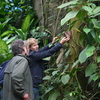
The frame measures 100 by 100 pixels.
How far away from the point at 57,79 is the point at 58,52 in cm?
88

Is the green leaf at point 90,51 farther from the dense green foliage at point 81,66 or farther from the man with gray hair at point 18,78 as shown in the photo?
the man with gray hair at point 18,78

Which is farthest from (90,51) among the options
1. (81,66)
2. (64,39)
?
(64,39)

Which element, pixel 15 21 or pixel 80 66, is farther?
pixel 15 21

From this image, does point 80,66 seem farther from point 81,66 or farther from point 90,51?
point 90,51

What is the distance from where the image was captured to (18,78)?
12.1ft

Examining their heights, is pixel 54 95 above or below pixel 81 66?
below

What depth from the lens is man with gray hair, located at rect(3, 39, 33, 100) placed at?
370 cm

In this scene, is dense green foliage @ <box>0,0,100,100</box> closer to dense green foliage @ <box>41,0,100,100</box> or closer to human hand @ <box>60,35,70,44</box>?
dense green foliage @ <box>41,0,100,100</box>

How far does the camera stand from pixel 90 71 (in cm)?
348

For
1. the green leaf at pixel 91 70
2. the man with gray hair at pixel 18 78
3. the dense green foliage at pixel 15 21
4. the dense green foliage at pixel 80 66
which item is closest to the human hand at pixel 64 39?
the dense green foliage at pixel 80 66

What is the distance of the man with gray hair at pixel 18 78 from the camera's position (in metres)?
3.70


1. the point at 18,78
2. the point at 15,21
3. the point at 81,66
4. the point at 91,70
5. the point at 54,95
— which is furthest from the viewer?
the point at 15,21

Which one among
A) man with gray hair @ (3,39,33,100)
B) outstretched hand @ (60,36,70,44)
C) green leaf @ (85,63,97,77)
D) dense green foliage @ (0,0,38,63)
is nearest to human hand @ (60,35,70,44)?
outstretched hand @ (60,36,70,44)

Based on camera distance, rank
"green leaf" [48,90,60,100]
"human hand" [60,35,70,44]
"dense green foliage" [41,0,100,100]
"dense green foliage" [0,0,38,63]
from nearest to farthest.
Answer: "dense green foliage" [41,0,100,100]
"green leaf" [48,90,60,100]
"human hand" [60,35,70,44]
"dense green foliage" [0,0,38,63]
